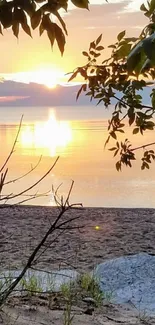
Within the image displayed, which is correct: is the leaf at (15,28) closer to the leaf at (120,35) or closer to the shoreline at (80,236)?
the leaf at (120,35)

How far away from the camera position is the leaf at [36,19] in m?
1.23

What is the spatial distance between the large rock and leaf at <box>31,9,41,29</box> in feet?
9.78

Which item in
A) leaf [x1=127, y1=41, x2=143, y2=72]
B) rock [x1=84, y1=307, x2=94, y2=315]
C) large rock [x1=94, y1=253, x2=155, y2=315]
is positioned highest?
leaf [x1=127, y1=41, x2=143, y2=72]

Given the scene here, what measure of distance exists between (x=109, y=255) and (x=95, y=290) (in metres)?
2.11

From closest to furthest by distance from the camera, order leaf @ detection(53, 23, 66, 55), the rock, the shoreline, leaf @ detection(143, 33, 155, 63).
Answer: leaf @ detection(143, 33, 155, 63) → leaf @ detection(53, 23, 66, 55) → the rock → the shoreline

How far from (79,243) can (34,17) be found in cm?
554

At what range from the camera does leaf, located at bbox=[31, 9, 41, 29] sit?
123 cm

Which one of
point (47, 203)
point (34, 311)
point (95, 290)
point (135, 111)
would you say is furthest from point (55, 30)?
point (47, 203)

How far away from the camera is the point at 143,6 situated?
Answer: 2.05 meters

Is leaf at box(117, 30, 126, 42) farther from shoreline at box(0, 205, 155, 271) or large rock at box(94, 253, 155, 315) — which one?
shoreline at box(0, 205, 155, 271)

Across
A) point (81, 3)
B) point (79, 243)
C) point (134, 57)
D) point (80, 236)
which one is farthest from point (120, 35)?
point (80, 236)

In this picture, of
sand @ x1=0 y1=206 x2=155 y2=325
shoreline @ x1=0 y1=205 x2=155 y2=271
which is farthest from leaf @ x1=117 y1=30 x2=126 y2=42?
shoreline @ x1=0 y1=205 x2=155 y2=271

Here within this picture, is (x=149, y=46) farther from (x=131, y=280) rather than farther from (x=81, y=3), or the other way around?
(x=131, y=280)

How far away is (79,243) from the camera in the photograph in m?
6.62
